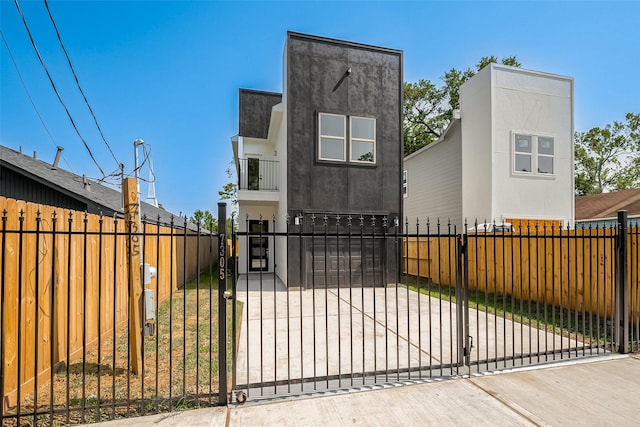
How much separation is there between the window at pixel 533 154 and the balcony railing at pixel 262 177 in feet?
A: 29.6

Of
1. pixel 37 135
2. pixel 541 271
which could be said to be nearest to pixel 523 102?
pixel 541 271

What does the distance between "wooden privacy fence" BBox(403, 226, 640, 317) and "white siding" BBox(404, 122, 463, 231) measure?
276 centimetres

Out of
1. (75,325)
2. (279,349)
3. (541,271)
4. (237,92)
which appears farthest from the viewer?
(237,92)

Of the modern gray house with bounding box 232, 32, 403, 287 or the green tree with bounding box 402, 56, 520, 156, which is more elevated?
the green tree with bounding box 402, 56, 520, 156

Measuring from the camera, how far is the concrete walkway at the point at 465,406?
9.54ft

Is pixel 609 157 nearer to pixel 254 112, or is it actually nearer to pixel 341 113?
pixel 341 113

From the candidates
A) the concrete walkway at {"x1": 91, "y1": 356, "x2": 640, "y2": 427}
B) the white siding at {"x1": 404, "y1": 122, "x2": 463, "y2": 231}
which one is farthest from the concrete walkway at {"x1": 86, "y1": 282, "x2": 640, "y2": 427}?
the white siding at {"x1": 404, "y1": 122, "x2": 463, "y2": 231}

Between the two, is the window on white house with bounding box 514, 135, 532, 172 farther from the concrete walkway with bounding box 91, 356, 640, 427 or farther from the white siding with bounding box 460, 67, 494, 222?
the concrete walkway with bounding box 91, 356, 640, 427

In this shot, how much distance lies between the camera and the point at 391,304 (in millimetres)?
8438

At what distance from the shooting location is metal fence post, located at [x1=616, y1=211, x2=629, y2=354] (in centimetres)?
453

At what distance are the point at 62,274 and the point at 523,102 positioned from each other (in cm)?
1402

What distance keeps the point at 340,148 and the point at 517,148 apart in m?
6.55

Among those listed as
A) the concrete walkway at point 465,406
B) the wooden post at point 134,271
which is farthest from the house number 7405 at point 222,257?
the concrete walkway at point 465,406

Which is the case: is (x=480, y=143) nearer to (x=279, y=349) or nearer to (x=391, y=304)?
(x=391, y=304)
